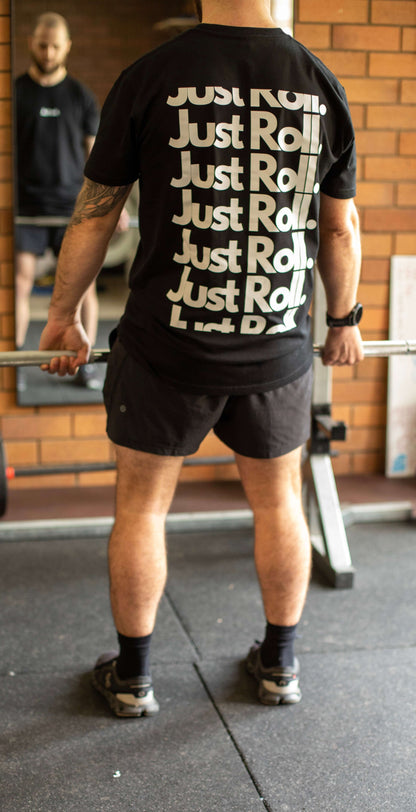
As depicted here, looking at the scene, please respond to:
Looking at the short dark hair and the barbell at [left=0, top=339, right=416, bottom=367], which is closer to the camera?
the barbell at [left=0, top=339, right=416, bottom=367]

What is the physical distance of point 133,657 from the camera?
175 cm

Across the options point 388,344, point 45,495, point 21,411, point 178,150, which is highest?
point 178,150

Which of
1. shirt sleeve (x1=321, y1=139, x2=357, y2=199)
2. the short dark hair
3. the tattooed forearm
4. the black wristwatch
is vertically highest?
the short dark hair

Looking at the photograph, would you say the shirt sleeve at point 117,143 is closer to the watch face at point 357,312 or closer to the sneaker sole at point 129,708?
the watch face at point 357,312

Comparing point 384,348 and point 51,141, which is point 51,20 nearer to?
point 51,141

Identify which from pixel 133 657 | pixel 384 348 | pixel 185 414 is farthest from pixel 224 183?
pixel 133 657

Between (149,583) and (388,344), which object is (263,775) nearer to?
(149,583)

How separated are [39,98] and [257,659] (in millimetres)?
2051

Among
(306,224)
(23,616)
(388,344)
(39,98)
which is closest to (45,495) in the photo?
(23,616)

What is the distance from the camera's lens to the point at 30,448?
314cm

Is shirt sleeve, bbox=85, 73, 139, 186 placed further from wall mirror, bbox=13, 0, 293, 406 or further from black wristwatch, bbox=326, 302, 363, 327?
wall mirror, bbox=13, 0, 293, 406

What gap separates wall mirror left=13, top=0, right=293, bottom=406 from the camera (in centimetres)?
286

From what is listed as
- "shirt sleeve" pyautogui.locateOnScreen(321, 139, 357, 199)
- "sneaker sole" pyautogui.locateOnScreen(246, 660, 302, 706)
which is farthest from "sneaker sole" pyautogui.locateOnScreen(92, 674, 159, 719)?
"shirt sleeve" pyautogui.locateOnScreen(321, 139, 357, 199)

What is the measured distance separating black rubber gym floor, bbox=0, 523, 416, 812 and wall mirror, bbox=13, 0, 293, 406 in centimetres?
90
